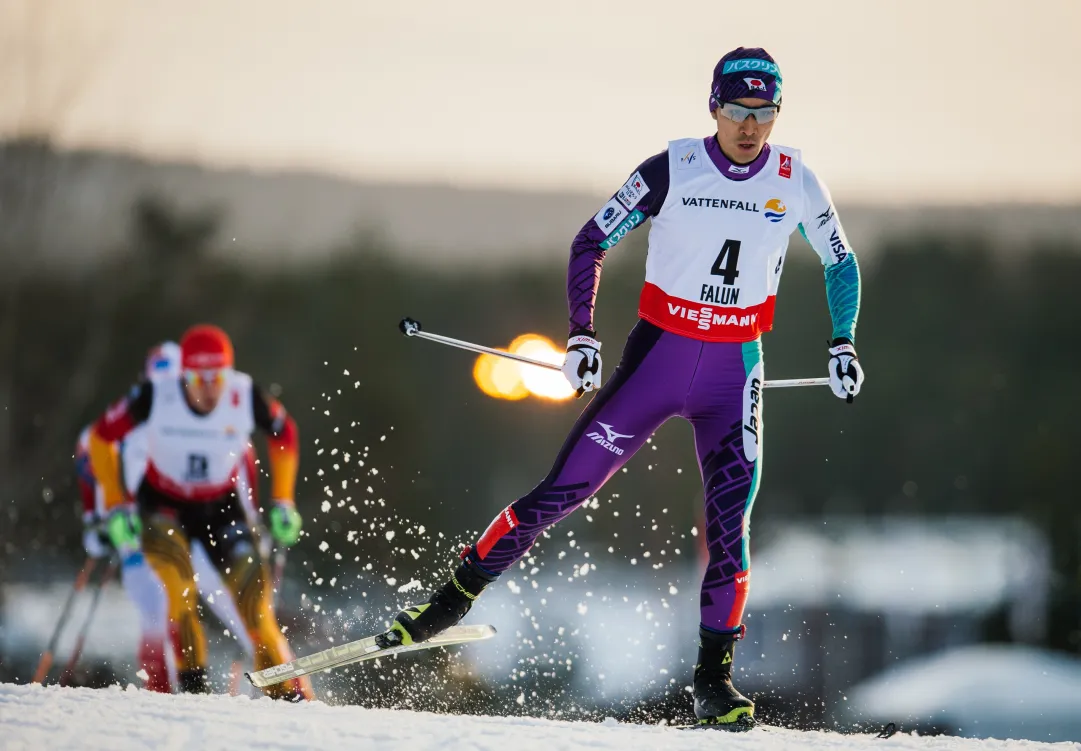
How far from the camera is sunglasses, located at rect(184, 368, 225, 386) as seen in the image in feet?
31.0

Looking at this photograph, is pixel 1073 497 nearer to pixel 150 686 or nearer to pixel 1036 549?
pixel 1036 549

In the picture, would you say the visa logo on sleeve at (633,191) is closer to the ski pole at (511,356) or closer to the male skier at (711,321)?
the male skier at (711,321)

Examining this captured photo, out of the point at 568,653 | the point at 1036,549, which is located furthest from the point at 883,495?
the point at 568,653

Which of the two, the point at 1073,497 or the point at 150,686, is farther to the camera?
the point at 1073,497

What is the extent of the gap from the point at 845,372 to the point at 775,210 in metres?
0.75

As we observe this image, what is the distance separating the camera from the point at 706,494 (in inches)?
215

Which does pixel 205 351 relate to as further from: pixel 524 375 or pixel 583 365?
pixel 583 365

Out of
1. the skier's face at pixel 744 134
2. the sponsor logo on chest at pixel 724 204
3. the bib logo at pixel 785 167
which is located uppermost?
the skier's face at pixel 744 134

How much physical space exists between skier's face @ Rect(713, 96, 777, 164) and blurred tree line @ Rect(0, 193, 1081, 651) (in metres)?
22.9

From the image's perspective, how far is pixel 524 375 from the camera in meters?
10.3

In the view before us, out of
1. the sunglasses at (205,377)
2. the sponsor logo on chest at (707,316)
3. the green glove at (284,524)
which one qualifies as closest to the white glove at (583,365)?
the sponsor logo on chest at (707,316)

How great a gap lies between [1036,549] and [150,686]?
44.7 meters

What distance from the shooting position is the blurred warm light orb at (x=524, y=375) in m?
5.86

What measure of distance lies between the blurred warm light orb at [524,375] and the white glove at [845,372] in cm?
111
